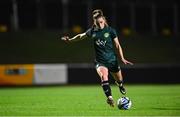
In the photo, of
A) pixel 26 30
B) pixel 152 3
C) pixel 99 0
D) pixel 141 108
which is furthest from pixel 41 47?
pixel 141 108

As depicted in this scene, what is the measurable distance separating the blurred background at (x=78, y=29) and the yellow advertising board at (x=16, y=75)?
5988 millimetres

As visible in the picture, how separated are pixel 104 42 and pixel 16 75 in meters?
17.2

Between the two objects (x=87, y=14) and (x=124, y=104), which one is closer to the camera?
(x=124, y=104)

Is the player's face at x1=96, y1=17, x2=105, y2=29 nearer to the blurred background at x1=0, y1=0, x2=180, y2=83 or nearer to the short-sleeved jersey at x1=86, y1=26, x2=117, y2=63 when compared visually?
the short-sleeved jersey at x1=86, y1=26, x2=117, y2=63

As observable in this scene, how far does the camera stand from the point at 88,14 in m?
42.8

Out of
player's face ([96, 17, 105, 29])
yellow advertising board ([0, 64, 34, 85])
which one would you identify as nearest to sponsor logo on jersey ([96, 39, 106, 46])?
player's face ([96, 17, 105, 29])

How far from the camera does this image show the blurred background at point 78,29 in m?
39.9

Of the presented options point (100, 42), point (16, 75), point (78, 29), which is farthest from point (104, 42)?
point (78, 29)

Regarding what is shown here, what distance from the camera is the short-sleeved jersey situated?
49.8 feet

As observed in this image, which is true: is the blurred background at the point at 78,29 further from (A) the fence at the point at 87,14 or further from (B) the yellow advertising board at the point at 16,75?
(B) the yellow advertising board at the point at 16,75

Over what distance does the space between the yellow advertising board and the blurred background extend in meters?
5.99

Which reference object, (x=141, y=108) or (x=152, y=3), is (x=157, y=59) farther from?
(x=141, y=108)

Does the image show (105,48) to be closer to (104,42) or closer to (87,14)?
(104,42)

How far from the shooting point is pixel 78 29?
138 feet
